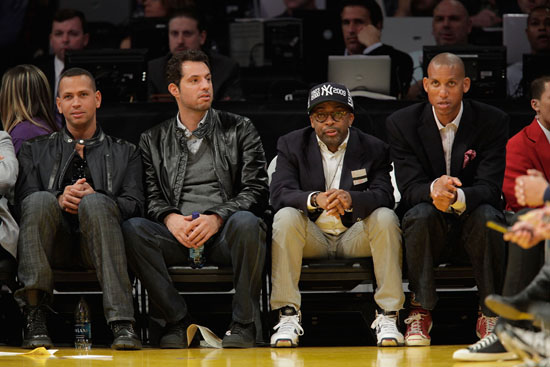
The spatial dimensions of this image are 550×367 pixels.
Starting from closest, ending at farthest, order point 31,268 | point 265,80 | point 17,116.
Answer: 1. point 31,268
2. point 17,116
3. point 265,80

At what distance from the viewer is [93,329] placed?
5094 millimetres

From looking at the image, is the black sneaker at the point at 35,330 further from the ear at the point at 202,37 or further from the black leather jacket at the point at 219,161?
the ear at the point at 202,37

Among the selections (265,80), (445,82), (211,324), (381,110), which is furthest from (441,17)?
(211,324)

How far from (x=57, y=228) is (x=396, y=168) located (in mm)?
1632

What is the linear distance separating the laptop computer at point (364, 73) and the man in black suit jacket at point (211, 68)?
697 mm

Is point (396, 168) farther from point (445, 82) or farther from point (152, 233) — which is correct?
point (152, 233)

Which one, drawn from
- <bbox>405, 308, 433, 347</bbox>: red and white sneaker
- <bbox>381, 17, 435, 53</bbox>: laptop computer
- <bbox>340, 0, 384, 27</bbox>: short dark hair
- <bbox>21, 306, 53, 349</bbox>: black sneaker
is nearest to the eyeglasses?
<bbox>405, 308, 433, 347</bbox>: red and white sneaker

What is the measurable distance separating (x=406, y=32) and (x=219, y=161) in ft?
11.3

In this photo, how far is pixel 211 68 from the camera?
638 centimetres

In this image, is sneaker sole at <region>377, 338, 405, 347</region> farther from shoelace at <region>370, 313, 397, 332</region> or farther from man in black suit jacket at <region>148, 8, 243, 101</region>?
man in black suit jacket at <region>148, 8, 243, 101</region>

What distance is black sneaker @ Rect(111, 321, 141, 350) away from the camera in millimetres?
4457

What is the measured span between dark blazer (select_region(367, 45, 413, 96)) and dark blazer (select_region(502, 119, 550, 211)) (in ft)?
4.53

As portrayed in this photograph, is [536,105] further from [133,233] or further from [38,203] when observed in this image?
[38,203]

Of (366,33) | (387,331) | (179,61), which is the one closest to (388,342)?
(387,331)
